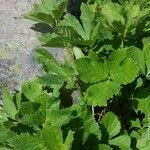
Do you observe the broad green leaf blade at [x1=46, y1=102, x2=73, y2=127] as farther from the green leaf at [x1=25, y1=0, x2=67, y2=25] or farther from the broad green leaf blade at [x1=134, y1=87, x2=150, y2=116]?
the green leaf at [x1=25, y1=0, x2=67, y2=25]

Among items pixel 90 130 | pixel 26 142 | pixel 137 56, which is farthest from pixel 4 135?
pixel 137 56

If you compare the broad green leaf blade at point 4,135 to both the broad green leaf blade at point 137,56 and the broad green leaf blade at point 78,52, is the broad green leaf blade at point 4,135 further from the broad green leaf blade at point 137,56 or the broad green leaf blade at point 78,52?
the broad green leaf blade at point 137,56

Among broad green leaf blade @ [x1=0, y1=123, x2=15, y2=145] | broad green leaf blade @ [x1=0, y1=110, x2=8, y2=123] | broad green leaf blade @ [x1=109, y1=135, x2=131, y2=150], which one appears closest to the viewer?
broad green leaf blade @ [x1=0, y1=123, x2=15, y2=145]

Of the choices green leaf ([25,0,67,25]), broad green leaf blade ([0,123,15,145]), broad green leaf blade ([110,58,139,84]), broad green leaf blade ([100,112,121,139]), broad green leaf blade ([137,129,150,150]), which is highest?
green leaf ([25,0,67,25])

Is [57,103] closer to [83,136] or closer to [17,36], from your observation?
[83,136]

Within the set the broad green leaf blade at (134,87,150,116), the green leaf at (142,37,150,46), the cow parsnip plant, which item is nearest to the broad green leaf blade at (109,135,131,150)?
the cow parsnip plant

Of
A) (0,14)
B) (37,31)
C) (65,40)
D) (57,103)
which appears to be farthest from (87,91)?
(0,14)

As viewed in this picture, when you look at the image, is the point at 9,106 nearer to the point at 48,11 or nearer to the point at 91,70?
the point at 91,70

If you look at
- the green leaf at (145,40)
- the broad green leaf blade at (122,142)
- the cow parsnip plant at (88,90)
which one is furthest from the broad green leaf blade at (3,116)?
the green leaf at (145,40)
